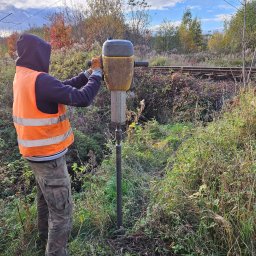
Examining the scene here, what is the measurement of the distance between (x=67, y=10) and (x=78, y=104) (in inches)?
819

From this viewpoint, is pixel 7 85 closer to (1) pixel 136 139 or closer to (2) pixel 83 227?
(1) pixel 136 139

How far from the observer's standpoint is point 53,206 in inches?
102

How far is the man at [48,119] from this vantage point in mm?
2387

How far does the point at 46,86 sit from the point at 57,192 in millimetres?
852

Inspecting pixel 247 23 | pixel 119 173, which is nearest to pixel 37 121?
pixel 119 173

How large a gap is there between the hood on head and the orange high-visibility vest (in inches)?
2.2

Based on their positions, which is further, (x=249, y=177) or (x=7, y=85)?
(x=7, y=85)

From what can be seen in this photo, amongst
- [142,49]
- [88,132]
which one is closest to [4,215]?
[88,132]

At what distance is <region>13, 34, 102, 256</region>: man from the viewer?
2.39 m

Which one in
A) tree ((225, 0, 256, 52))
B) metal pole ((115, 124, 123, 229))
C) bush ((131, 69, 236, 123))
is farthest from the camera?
tree ((225, 0, 256, 52))

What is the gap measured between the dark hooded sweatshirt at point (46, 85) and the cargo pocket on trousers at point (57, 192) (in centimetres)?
57

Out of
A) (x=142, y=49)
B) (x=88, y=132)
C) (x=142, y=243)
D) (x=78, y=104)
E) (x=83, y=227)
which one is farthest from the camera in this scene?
(x=142, y=49)

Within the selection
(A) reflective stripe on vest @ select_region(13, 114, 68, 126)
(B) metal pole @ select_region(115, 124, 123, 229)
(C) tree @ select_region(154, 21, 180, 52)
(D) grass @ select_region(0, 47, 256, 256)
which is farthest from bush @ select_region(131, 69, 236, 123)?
(C) tree @ select_region(154, 21, 180, 52)

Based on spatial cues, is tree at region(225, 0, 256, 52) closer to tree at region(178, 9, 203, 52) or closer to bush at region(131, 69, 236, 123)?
bush at region(131, 69, 236, 123)
